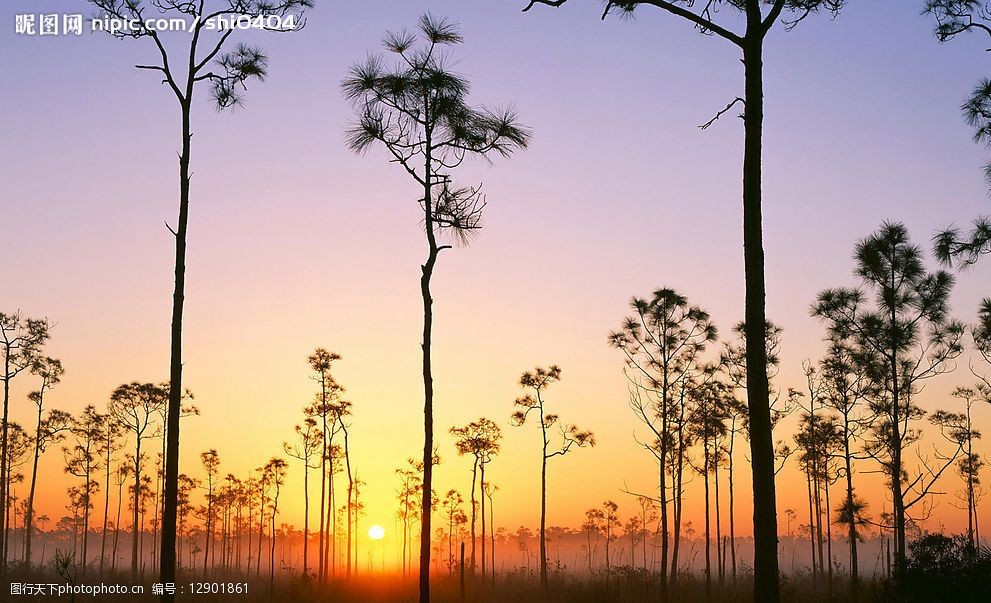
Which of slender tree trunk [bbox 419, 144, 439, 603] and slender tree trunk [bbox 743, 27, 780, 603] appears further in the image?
slender tree trunk [bbox 419, 144, 439, 603]

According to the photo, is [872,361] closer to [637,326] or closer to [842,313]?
[842,313]

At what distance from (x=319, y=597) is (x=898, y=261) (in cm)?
1985

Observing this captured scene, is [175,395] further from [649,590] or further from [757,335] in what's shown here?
[649,590]

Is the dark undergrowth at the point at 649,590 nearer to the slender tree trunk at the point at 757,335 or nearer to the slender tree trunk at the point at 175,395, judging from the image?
the slender tree trunk at the point at 175,395

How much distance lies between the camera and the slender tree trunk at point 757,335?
7.80 metres

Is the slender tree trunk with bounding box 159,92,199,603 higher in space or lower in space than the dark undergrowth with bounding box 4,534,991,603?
higher

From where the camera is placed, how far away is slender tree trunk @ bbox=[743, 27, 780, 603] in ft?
25.6

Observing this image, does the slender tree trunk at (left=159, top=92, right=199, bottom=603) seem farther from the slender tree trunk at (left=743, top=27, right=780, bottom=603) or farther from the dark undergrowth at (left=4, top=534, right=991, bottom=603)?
the slender tree trunk at (left=743, top=27, right=780, bottom=603)

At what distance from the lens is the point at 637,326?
31.2 metres

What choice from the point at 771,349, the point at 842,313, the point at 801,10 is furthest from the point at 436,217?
the point at 771,349

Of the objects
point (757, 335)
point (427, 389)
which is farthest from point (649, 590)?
point (757, 335)

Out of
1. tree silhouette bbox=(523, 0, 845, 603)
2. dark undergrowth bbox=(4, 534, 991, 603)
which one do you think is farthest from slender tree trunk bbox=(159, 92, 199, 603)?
tree silhouette bbox=(523, 0, 845, 603)

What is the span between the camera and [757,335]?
8.18 metres

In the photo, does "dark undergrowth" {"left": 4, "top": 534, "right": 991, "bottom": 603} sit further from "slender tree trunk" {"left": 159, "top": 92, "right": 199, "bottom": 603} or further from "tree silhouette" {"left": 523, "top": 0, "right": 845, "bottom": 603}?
"tree silhouette" {"left": 523, "top": 0, "right": 845, "bottom": 603}
